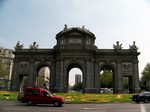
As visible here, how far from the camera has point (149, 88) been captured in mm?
123000

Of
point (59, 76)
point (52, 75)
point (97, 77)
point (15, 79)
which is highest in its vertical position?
point (52, 75)

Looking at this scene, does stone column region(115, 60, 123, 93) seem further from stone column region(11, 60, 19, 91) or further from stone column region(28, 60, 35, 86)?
stone column region(11, 60, 19, 91)

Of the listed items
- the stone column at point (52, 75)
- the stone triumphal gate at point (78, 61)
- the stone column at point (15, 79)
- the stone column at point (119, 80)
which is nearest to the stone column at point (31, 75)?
the stone triumphal gate at point (78, 61)

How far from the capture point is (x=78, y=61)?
64125 mm

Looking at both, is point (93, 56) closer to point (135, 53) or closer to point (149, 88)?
point (135, 53)

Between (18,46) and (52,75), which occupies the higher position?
(18,46)

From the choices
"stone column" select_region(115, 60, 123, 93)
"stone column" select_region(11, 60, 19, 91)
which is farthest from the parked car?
"stone column" select_region(11, 60, 19, 91)

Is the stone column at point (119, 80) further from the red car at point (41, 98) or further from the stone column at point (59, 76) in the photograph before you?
the red car at point (41, 98)

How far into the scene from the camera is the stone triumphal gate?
209 ft

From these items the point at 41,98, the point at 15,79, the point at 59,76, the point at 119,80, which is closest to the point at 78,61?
the point at 59,76

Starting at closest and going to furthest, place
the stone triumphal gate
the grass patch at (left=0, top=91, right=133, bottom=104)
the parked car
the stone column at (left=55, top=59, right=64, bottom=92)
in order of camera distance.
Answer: the grass patch at (left=0, top=91, right=133, bottom=104) → the parked car → the stone column at (left=55, top=59, right=64, bottom=92) → the stone triumphal gate

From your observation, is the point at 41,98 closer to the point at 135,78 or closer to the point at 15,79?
the point at 15,79

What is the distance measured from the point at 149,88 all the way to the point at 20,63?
8288 cm

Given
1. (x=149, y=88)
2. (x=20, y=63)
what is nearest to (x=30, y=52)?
(x=20, y=63)
